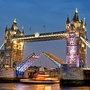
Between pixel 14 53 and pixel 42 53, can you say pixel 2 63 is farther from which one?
pixel 42 53

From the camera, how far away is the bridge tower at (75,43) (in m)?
45.8

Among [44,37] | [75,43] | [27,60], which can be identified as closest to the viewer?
[75,43]

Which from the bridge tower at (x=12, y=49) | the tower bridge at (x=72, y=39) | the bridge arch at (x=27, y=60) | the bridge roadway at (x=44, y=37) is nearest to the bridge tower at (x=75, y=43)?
the tower bridge at (x=72, y=39)

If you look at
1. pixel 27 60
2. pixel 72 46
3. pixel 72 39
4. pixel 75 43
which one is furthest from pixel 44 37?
pixel 75 43

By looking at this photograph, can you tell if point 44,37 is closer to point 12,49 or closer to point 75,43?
point 75,43

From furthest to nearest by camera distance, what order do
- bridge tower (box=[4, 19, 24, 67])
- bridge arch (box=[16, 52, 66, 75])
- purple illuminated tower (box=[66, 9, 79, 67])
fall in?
bridge tower (box=[4, 19, 24, 67]) → bridge arch (box=[16, 52, 66, 75]) → purple illuminated tower (box=[66, 9, 79, 67])

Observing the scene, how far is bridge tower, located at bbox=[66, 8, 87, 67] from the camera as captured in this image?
4581 centimetres

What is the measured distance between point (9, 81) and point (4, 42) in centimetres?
902

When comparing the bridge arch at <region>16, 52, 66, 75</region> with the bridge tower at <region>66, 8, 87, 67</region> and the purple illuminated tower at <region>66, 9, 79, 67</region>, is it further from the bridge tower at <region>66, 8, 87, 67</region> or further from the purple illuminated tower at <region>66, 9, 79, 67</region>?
the bridge tower at <region>66, 8, 87, 67</region>

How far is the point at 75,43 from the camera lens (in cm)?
4616

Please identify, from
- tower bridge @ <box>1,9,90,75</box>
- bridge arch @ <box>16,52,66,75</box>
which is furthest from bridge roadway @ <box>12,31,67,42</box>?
bridge arch @ <box>16,52,66,75</box>

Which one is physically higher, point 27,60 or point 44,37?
point 44,37

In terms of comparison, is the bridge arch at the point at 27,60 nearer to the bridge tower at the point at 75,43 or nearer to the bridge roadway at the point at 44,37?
the bridge roadway at the point at 44,37

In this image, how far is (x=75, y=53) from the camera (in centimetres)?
4597
